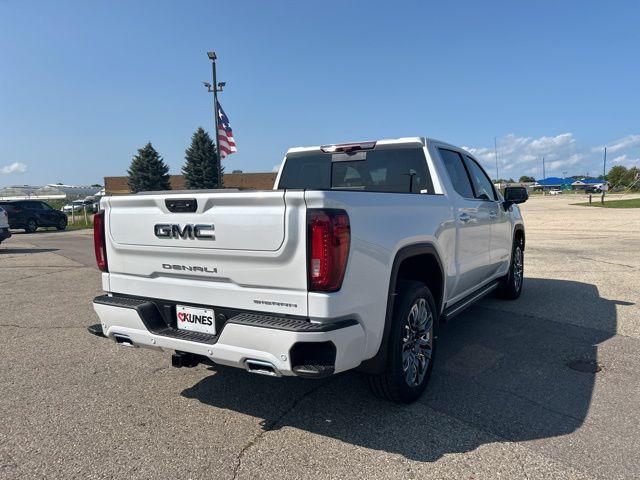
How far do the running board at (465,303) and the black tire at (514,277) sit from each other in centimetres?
75

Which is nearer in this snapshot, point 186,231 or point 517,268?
point 186,231

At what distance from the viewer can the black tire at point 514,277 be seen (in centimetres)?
642

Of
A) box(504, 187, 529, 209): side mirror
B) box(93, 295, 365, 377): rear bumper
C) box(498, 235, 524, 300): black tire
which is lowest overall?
box(498, 235, 524, 300): black tire

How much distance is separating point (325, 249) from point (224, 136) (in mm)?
16827

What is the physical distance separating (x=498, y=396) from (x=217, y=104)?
653 inches

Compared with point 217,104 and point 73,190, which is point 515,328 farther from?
point 73,190

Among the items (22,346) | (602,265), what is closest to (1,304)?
(22,346)

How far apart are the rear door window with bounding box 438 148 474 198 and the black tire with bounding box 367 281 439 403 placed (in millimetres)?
1476

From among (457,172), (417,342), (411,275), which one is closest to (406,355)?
(417,342)

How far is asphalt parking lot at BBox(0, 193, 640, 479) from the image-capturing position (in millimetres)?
2740

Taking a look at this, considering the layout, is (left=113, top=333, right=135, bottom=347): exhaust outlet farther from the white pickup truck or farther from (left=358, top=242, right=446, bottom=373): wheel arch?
(left=358, top=242, right=446, bottom=373): wheel arch

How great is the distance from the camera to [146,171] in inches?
2080

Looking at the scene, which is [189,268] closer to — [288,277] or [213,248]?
[213,248]

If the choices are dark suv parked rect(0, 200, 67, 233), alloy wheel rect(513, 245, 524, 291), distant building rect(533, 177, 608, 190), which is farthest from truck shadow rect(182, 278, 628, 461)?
distant building rect(533, 177, 608, 190)
